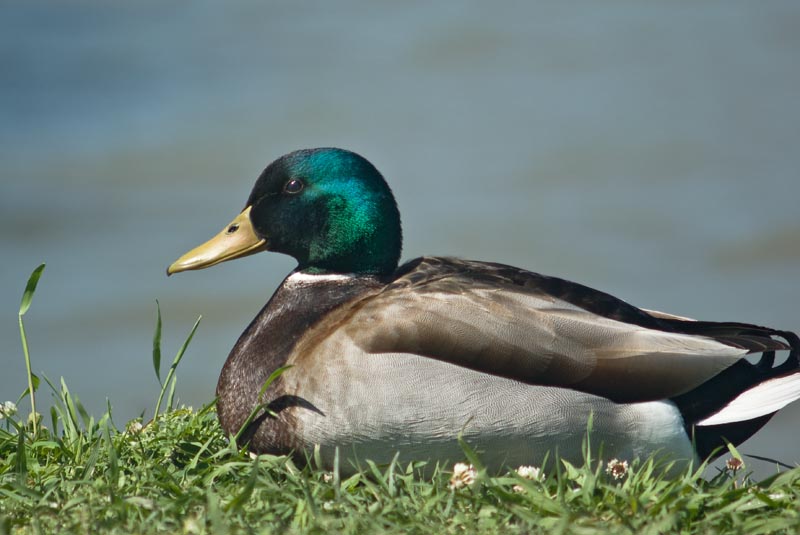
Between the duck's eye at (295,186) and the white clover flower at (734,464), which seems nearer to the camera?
the white clover flower at (734,464)

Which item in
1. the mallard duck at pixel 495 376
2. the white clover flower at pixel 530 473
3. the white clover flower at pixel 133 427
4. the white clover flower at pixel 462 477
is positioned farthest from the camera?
the white clover flower at pixel 133 427

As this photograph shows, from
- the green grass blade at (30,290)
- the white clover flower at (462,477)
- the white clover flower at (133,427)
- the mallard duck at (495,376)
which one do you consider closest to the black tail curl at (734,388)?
Answer: the mallard duck at (495,376)

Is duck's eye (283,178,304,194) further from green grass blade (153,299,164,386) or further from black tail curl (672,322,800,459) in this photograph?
black tail curl (672,322,800,459)

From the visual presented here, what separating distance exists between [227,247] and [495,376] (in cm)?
155

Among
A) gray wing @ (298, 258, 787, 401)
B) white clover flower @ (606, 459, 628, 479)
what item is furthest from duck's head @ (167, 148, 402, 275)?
white clover flower @ (606, 459, 628, 479)

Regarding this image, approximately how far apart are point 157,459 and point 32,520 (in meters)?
0.98

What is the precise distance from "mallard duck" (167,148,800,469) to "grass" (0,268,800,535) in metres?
0.15

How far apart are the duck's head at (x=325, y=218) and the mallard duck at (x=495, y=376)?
27cm

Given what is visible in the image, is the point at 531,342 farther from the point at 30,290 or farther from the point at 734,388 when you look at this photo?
the point at 30,290

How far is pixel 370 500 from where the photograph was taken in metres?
3.56

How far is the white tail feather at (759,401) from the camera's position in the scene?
424cm

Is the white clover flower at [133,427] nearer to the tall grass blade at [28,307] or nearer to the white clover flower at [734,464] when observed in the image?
the tall grass blade at [28,307]

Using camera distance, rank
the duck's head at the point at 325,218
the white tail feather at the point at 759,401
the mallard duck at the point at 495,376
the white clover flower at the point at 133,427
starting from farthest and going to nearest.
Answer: the duck's head at the point at 325,218 → the white clover flower at the point at 133,427 → the white tail feather at the point at 759,401 → the mallard duck at the point at 495,376

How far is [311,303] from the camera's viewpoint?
469cm
